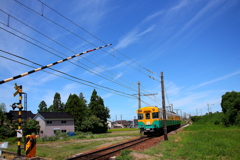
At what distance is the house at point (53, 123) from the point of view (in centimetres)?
4297

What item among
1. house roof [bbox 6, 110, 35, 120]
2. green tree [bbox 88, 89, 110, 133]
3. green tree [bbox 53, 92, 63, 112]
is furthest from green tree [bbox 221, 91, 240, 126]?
green tree [bbox 53, 92, 63, 112]

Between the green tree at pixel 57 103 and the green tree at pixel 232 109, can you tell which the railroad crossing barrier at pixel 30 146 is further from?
the green tree at pixel 57 103

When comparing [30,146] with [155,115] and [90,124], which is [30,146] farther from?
[90,124]

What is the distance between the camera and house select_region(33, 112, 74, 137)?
141ft

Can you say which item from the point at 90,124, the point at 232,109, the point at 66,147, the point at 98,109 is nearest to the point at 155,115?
the point at 66,147

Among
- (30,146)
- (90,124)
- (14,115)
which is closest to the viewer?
(30,146)

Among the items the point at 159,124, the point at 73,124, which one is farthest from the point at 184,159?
the point at 73,124

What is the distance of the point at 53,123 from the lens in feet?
143

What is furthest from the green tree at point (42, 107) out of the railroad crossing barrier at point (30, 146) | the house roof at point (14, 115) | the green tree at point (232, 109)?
the railroad crossing barrier at point (30, 146)

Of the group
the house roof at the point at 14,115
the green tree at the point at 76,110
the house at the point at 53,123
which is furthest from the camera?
the green tree at the point at 76,110

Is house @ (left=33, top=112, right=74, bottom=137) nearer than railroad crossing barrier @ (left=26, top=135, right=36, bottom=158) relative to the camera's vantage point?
No

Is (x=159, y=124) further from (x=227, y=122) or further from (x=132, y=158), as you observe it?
(x=227, y=122)

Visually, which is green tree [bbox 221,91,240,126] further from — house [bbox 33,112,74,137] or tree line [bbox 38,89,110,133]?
house [bbox 33,112,74,137]

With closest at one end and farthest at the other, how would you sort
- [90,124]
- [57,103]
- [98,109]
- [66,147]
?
1. [66,147]
2. [90,124]
3. [98,109]
4. [57,103]
